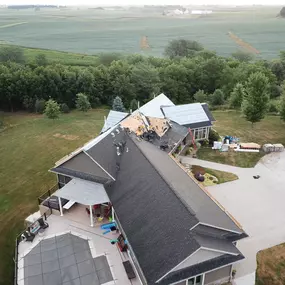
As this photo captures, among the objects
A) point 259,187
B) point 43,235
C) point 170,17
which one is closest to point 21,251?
point 43,235

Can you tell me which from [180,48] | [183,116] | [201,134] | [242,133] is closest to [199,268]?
[183,116]

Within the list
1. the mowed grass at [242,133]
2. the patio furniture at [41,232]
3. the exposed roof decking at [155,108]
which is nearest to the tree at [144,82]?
the mowed grass at [242,133]

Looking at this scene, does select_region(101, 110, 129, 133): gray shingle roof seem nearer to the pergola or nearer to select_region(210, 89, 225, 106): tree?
the pergola

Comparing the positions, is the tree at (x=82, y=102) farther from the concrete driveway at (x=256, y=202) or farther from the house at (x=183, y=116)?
the concrete driveway at (x=256, y=202)

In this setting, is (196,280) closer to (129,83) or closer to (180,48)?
(129,83)

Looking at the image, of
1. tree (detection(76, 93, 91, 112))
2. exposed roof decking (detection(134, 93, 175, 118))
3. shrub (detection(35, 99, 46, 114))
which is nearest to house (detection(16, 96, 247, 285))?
exposed roof decking (detection(134, 93, 175, 118))

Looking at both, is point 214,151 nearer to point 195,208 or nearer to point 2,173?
point 195,208
